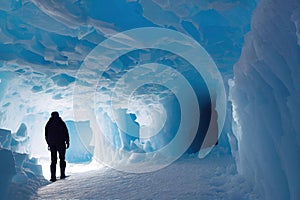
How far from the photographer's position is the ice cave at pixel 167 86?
2689 mm

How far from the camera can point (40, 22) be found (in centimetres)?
645

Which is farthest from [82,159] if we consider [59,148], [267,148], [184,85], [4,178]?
[267,148]

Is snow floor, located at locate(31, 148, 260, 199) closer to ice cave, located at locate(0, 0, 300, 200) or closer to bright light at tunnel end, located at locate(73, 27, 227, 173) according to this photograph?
ice cave, located at locate(0, 0, 300, 200)

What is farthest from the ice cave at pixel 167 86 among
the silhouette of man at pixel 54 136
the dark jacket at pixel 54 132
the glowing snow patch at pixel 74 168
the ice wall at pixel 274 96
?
the glowing snow patch at pixel 74 168

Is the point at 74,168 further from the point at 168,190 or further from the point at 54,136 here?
the point at 168,190

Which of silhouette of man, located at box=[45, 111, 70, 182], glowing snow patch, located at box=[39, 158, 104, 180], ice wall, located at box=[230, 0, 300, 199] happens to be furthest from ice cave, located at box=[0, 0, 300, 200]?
glowing snow patch, located at box=[39, 158, 104, 180]

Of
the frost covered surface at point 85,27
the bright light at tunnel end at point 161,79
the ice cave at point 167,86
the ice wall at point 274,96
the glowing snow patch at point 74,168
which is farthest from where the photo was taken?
the glowing snow patch at point 74,168

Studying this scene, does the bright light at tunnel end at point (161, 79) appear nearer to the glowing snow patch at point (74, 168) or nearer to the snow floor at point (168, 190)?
the glowing snow patch at point (74, 168)

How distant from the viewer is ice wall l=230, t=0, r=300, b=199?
230cm

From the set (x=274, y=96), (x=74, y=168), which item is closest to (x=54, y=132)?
(x=274, y=96)

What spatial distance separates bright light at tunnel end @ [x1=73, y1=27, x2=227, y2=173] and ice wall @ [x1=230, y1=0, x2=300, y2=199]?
3655 millimetres

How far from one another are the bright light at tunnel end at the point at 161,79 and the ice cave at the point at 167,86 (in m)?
0.05

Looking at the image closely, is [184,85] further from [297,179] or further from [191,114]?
[297,179]

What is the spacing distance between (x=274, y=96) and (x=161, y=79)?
7369 mm
